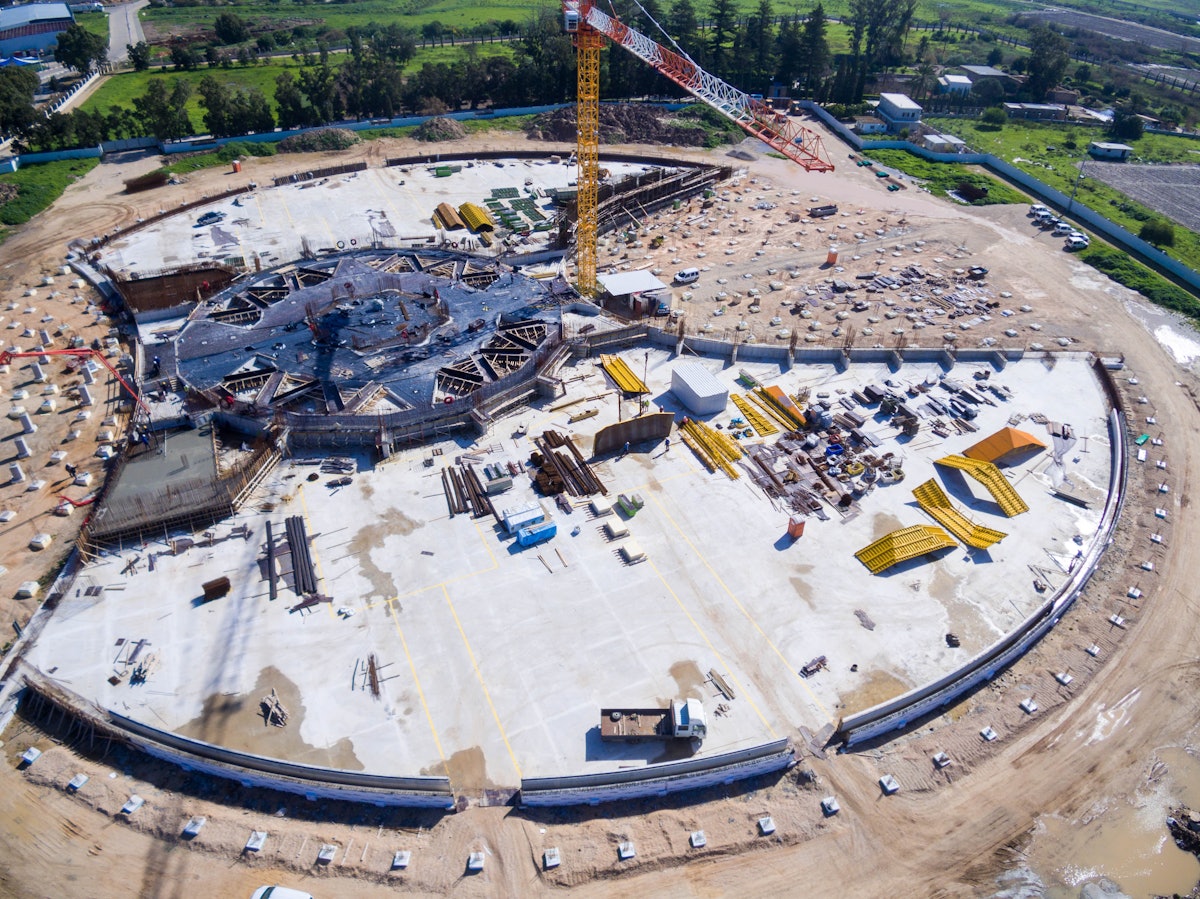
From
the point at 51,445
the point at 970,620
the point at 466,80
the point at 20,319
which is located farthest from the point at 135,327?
the point at 466,80

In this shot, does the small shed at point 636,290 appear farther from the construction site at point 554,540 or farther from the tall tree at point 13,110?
the tall tree at point 13,110

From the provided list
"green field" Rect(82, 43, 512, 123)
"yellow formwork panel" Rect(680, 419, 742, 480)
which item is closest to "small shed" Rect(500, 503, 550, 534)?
"yellow formwork panel" Rect(680, 419, 742, 480)

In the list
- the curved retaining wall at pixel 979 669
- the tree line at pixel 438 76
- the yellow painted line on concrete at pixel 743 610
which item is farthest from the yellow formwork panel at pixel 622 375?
the tree line at pixel 438 76

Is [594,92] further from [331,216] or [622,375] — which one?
[331,216]

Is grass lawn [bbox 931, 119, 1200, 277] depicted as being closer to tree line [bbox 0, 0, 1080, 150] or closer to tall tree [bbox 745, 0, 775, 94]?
tree line [bbox 0, 0, 1080, 150]

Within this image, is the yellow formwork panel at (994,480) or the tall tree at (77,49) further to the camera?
the tall tree at (77,49)

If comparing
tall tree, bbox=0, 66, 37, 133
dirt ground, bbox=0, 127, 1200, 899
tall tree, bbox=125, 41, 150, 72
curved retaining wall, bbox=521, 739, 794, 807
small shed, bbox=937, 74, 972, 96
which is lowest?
dirt ground, bbox=0, 127, 1200, 899
